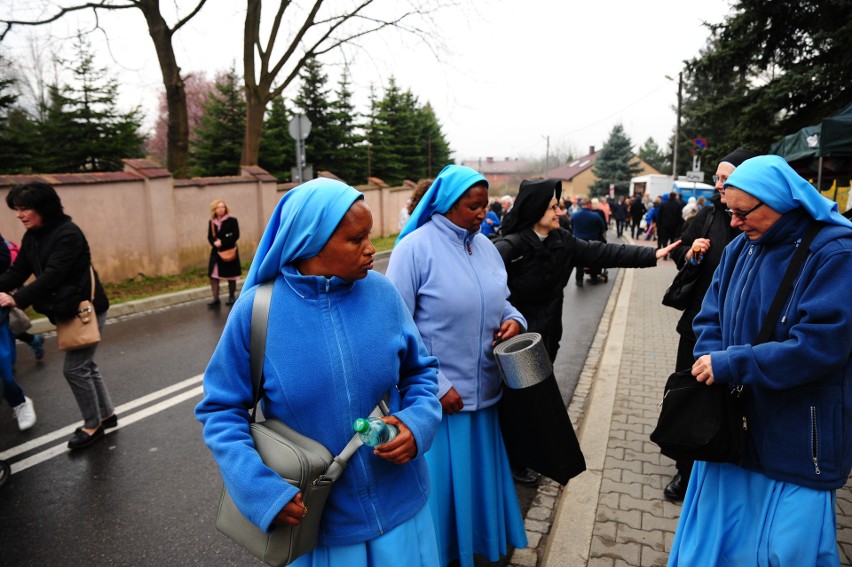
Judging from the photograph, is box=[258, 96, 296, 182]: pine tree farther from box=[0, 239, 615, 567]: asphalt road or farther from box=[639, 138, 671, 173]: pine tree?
box=[639, 138, 671, 173]: pine tree

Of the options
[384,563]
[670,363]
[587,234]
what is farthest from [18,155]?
[384,563]

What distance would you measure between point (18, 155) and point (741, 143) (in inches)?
903

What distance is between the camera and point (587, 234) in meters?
11.4

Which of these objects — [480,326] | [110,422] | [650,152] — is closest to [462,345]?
[480,326]

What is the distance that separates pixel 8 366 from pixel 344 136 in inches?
1233

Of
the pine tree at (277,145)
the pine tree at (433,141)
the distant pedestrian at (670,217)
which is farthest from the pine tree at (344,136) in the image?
the distant pedestrian at (670,217)

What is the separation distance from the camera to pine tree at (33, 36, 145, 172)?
23094 millimetres

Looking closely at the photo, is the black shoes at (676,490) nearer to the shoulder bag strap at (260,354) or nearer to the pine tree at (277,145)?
the shoulder bag strap at (260,354)

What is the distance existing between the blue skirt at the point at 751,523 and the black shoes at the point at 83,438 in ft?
14.0

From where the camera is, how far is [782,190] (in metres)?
2.18

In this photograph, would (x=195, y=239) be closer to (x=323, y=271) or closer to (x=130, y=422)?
(x=130, y=422)

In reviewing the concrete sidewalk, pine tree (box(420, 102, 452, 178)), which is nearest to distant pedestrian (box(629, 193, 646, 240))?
pine tree (box(420, 102, 452, 178))

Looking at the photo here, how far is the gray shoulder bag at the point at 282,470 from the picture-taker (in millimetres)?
1672

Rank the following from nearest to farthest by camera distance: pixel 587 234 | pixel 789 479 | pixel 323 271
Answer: pixel 323 271, pixel 789 479, pixel 587 234
